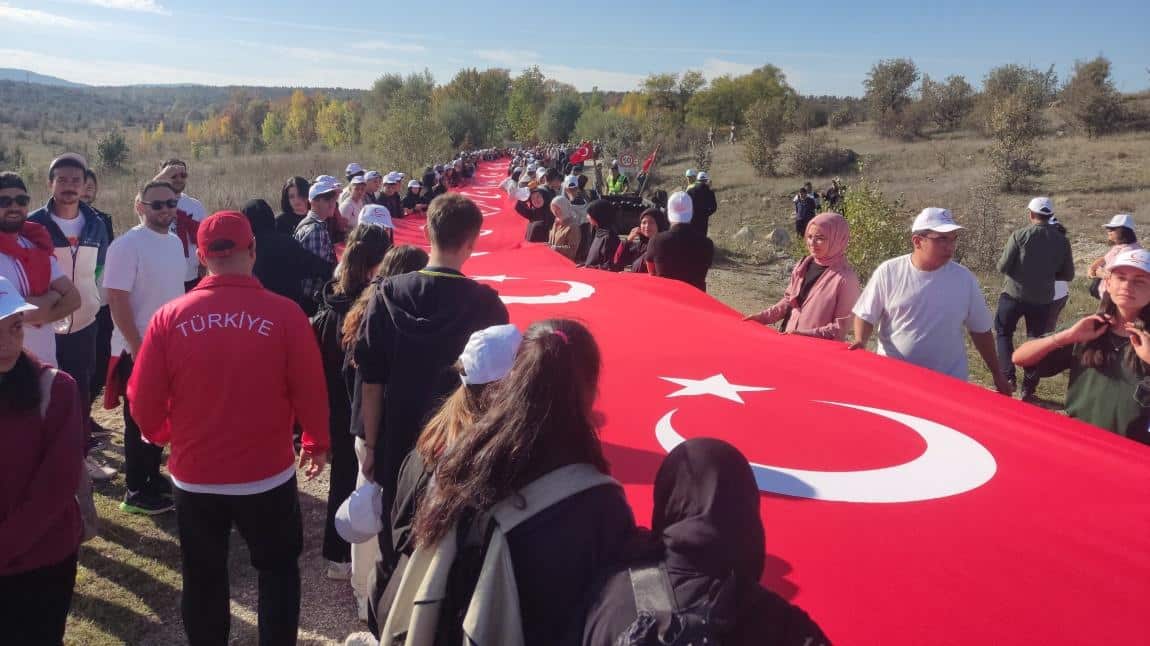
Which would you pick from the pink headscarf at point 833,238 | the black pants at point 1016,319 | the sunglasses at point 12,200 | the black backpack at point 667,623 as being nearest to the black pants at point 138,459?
the sunglasses at point 12,200

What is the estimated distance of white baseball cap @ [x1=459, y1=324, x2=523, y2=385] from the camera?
6.20ft

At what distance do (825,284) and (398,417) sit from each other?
2695 mm

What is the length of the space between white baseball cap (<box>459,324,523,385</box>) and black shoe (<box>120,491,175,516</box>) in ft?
11.1

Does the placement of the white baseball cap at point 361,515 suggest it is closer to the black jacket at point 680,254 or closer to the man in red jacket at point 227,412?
the man in red jacket at point 227,412

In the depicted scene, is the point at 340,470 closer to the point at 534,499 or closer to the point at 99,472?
the point at 99,472

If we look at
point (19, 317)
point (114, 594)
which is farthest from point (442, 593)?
point (114, 594)

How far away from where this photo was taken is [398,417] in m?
2.87

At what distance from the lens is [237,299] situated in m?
2.62

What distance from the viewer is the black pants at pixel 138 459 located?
4262mm

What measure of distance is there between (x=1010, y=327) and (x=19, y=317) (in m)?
7.45

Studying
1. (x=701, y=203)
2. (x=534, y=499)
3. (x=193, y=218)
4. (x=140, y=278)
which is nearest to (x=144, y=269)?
(x=140, y=278)

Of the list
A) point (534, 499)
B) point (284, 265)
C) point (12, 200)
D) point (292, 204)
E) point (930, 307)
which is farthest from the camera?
point (292, 204)

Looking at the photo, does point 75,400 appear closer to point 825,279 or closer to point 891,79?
point 825,279

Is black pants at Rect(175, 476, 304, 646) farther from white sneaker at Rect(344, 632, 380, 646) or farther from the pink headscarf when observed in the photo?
the pink headscarf
